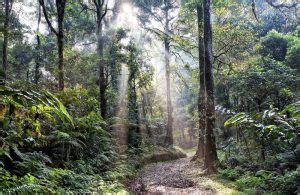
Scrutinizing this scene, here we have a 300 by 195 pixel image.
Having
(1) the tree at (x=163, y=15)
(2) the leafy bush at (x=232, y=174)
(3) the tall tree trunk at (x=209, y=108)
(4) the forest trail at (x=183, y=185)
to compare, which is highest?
(1) the tree at (x=163, y=15)

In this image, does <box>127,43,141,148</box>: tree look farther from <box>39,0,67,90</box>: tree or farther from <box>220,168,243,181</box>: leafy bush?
<box>220,168,243,181</box>: leafy bush

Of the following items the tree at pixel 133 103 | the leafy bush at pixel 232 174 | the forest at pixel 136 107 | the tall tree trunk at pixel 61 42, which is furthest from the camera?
the tree at pixel 133 103

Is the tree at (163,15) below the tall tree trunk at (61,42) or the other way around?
the other way around

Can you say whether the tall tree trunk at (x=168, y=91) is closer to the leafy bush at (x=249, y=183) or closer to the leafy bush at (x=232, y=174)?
the leafy bush at (x=232, y=174)

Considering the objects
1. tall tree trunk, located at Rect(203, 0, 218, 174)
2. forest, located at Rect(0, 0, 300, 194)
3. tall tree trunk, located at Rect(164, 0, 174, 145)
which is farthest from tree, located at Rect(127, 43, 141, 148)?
tall tree trunk, located at Rect(203, 0, 218, 174)

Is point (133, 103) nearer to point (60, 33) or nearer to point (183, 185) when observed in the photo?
point (60, 33)

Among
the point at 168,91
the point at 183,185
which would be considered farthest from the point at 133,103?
the point at 183,185

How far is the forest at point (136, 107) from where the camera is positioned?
482 cm

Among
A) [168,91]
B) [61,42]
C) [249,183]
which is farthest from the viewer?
[168,91]

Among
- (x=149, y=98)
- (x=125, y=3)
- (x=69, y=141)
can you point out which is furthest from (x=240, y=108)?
(x=149, y=98)

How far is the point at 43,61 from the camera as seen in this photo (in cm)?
2089

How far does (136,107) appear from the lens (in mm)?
19531

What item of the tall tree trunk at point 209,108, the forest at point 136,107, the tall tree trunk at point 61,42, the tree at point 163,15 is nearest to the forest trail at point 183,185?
the forest at point 136,107

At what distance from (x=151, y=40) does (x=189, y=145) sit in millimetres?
23542
